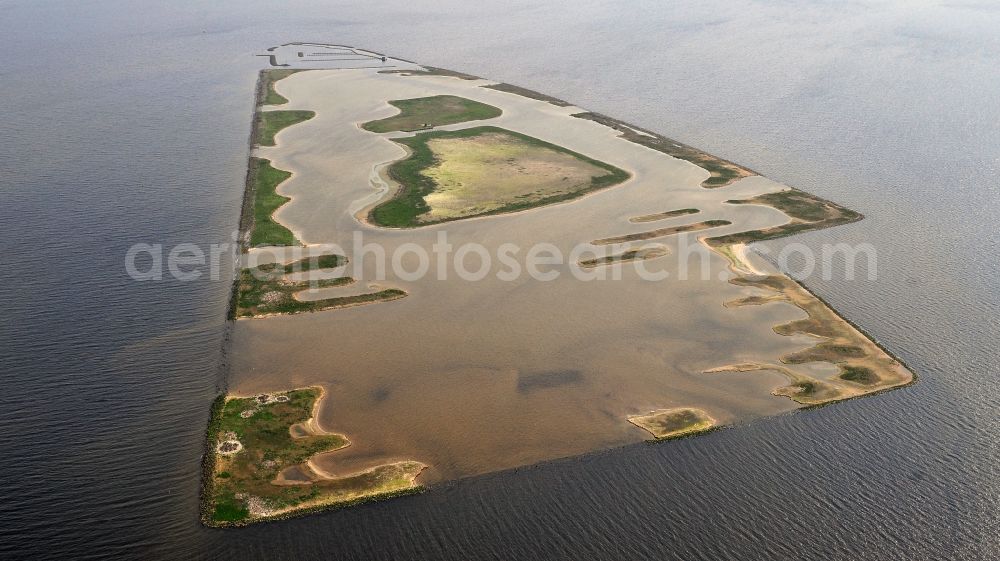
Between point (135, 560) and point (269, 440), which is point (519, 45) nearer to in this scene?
point (269, 440)

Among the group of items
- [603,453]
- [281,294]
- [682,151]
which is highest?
[682,151]

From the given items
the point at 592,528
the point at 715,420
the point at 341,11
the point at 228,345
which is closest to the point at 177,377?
the point at 228,345

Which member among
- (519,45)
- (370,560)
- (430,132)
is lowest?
(370,560)

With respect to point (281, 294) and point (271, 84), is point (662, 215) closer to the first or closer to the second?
point (281, 294)

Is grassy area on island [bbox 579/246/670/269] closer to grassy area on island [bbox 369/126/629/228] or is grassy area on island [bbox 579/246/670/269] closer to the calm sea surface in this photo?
the calm sea surface

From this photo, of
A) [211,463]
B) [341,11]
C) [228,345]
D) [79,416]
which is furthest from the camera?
[341,11]

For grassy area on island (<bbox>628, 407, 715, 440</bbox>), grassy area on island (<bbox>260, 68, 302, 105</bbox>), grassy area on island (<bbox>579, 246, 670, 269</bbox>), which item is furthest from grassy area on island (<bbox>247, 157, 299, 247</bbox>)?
grassy area on island (<bbox>628, 407, 715, 440</bbox>)

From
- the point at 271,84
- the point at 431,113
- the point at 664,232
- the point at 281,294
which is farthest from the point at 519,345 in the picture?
the point at 271,84
